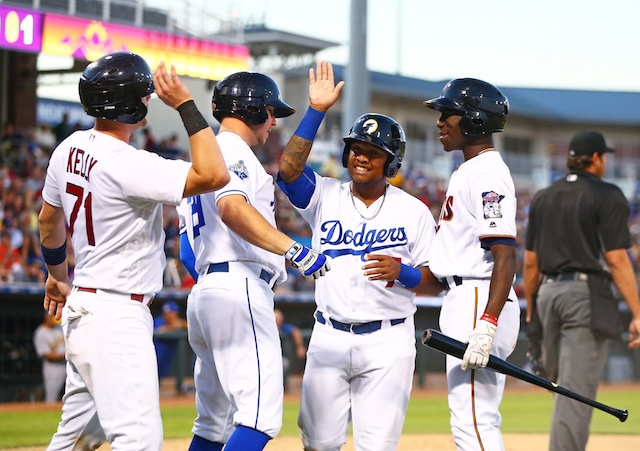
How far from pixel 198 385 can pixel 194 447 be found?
0.96 feet

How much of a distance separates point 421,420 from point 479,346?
631cm

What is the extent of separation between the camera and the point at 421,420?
32.9ft

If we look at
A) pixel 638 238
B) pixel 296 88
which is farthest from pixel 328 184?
pixel 296 88

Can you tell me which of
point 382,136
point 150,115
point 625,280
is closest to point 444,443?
point 625,280

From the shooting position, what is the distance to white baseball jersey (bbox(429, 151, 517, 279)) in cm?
413

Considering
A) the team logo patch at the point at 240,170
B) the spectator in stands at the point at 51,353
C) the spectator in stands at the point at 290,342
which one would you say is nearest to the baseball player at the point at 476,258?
the team logo patch at the point at 240,170

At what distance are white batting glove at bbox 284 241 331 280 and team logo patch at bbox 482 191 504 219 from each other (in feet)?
2.74

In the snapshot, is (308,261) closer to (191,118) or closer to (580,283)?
(191,118)

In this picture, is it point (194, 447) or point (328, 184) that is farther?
point (328, 184)

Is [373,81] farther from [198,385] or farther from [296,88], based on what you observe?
[198,385]

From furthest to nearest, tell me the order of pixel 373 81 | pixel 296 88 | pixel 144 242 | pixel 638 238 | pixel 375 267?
pixel 373 81 → pixel 296 88 → pixel 638 238 → pixel 375 267 → pixel 144 242

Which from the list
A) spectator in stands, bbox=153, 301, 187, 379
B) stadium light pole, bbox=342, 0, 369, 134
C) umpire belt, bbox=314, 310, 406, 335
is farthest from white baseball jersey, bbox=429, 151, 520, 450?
spectator in stands, bbox=153, 301, 187, 379

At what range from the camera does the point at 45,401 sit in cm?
1095

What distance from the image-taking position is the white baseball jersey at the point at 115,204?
3543 millimetres
